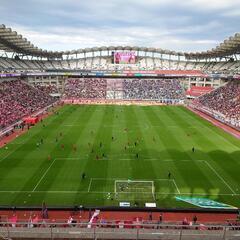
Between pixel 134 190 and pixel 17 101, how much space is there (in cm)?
5402

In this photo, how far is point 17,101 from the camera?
80.6 metres

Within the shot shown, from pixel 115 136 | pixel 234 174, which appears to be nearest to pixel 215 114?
pixel 115 136

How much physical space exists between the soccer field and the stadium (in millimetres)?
→ 97

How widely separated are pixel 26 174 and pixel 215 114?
50891mm

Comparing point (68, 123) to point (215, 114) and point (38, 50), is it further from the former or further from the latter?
point (38, 50)

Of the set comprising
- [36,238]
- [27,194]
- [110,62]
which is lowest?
[27,194]

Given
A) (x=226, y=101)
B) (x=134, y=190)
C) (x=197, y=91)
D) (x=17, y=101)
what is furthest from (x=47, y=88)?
(x=134, y=190)

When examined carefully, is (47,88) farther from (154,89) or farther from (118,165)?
(118,165)

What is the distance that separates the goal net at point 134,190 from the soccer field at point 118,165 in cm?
9

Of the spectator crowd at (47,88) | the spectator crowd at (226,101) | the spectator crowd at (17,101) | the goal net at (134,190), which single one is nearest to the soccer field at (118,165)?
the goal net at (134,190)

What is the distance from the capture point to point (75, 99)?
112875 millimetres

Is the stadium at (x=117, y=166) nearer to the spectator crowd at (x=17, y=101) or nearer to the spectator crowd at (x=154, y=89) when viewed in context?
the spectator crowd at (x=17, y=101)

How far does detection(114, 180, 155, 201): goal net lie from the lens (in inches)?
1255

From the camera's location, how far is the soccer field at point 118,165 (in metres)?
32.1
